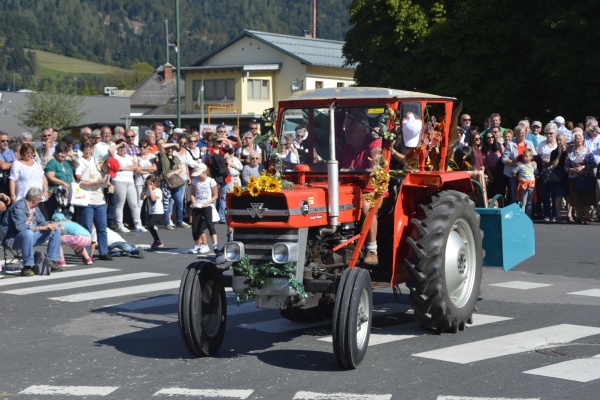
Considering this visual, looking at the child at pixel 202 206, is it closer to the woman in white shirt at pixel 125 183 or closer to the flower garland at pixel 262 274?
the woman in white shirt at pixel 125 183

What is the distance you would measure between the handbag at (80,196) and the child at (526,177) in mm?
9831

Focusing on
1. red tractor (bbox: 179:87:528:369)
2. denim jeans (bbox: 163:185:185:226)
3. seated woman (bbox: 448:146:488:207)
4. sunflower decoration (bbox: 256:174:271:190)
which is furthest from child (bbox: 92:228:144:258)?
sunflower decoration (bbox: 256:174:271:190)

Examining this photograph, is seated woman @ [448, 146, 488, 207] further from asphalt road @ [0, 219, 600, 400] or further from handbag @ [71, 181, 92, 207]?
handbag @ [71, 181, 92, 207]

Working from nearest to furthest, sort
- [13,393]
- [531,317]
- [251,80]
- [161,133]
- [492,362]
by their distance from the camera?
[13,393] < [492,362] < [531,317] < [161,133] < [251,80]

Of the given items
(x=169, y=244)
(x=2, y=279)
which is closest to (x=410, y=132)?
(x=2, y=279)

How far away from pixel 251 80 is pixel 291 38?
5832 mm

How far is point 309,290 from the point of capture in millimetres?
9422

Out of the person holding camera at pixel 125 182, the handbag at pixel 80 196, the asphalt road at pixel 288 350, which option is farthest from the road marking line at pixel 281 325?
the person holding camera at pixel 125 182

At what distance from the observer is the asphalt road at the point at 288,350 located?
27.2 ft

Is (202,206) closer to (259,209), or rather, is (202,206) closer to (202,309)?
(202,309)

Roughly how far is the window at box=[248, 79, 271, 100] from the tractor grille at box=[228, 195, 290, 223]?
77423 millimetres

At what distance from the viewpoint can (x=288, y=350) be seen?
983cm

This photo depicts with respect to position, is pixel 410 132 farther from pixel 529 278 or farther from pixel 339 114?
pixel 529 278

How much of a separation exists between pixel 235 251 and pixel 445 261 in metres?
2.33
